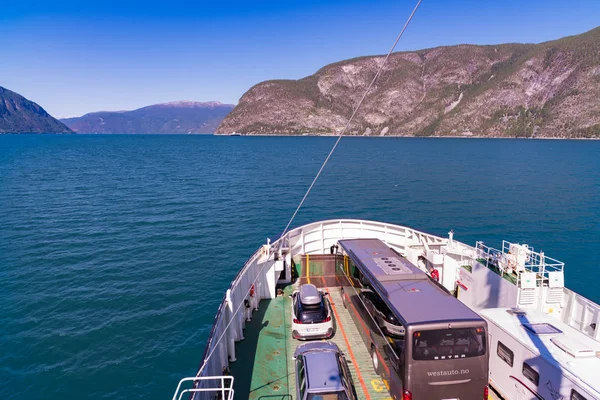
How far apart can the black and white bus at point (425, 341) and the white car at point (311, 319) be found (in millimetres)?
2454

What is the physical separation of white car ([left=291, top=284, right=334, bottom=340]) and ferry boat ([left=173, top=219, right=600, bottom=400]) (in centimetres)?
55

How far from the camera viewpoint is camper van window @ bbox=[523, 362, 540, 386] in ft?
28.9

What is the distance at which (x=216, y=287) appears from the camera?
28.2m

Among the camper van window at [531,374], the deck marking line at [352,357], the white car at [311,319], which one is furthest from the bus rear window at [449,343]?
the white car at [311,319]

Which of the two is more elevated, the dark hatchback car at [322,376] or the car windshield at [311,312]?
the dark hatchback car at [322,376]

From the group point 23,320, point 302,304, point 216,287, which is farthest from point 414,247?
point 23,320

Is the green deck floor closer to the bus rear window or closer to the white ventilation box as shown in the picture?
the bus rear window

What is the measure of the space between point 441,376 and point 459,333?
3.58 feet

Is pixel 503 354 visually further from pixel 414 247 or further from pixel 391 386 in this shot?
pixel 414 247

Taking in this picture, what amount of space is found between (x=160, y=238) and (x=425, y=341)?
3618 centimetres

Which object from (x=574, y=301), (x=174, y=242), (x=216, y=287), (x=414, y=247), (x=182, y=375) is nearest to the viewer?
(x=574, y=301)

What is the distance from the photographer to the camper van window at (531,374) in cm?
880

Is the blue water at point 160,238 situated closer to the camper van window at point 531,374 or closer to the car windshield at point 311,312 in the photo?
the car windshield at point 311,312

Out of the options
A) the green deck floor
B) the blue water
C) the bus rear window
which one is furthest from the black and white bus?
the blue water
